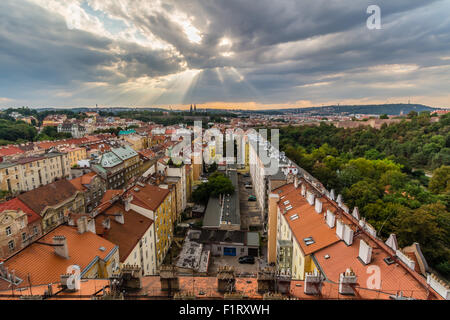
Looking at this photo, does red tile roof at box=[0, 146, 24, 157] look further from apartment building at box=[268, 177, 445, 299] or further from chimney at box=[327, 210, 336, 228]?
chimney at box=[327, 210, 336, 228]

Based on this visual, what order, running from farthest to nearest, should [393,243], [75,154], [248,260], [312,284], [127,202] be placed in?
[75,154], [248,260], [127,202], [393,243], [312,284]

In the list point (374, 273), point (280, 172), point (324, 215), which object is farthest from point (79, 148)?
point (374, 273)

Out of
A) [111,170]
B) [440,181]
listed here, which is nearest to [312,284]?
[111,170]

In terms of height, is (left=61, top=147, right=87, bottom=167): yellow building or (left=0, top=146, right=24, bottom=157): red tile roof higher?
(left=0, top=146, right=24, bottom=157): red tile roof

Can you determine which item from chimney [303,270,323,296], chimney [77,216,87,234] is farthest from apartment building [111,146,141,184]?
chimney [303,270,323,296]

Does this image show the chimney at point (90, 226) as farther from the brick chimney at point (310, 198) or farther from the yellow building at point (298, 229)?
the brick chimney at point (310, 198)

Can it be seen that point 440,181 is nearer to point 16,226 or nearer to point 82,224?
point 82,224
